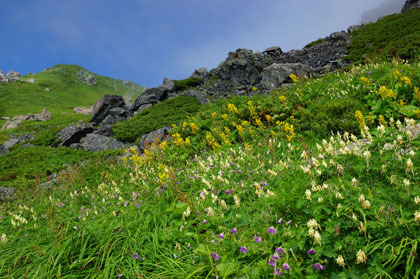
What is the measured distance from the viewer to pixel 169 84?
35.9 meters

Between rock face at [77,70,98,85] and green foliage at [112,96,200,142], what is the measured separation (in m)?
186

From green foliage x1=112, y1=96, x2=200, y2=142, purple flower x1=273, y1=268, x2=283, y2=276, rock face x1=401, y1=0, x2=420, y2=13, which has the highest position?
rock face x1=401, y1=0, x2=420, y2=13

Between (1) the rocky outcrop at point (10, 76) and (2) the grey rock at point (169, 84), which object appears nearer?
(2) the grey rock at point (169, 84)

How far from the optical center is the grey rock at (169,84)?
34737 millimetres

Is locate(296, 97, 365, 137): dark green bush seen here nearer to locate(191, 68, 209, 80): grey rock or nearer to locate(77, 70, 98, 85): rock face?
locate(191, 68, 209, 80): grey rock

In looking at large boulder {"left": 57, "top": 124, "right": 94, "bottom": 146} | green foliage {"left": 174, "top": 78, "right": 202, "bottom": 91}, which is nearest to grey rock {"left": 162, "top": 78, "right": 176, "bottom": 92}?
green foliage {"left": 174, "top": 78, "right": 202, "bottom": 91}

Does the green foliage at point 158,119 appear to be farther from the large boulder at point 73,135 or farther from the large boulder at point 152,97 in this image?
the large boulder at point 152,97

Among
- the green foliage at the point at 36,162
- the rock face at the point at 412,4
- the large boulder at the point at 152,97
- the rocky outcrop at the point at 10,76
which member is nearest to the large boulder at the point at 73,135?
the green foliage at the point at 36,162

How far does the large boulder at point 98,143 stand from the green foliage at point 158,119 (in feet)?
2.46

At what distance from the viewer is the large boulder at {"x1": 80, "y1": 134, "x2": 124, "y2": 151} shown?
734 inches

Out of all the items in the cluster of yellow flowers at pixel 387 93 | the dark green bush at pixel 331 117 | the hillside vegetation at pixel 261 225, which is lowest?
the hillside vegetation at pixel 261 225

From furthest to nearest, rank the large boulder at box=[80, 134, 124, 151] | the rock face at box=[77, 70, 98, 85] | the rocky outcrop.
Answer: the rock face at box=[77, 70, 98, 85]
the rocky outcrop
the large boulder at box=[80, 134, 124, 151]

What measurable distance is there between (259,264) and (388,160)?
2.25m

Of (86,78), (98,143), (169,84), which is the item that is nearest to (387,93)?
(98,143)
